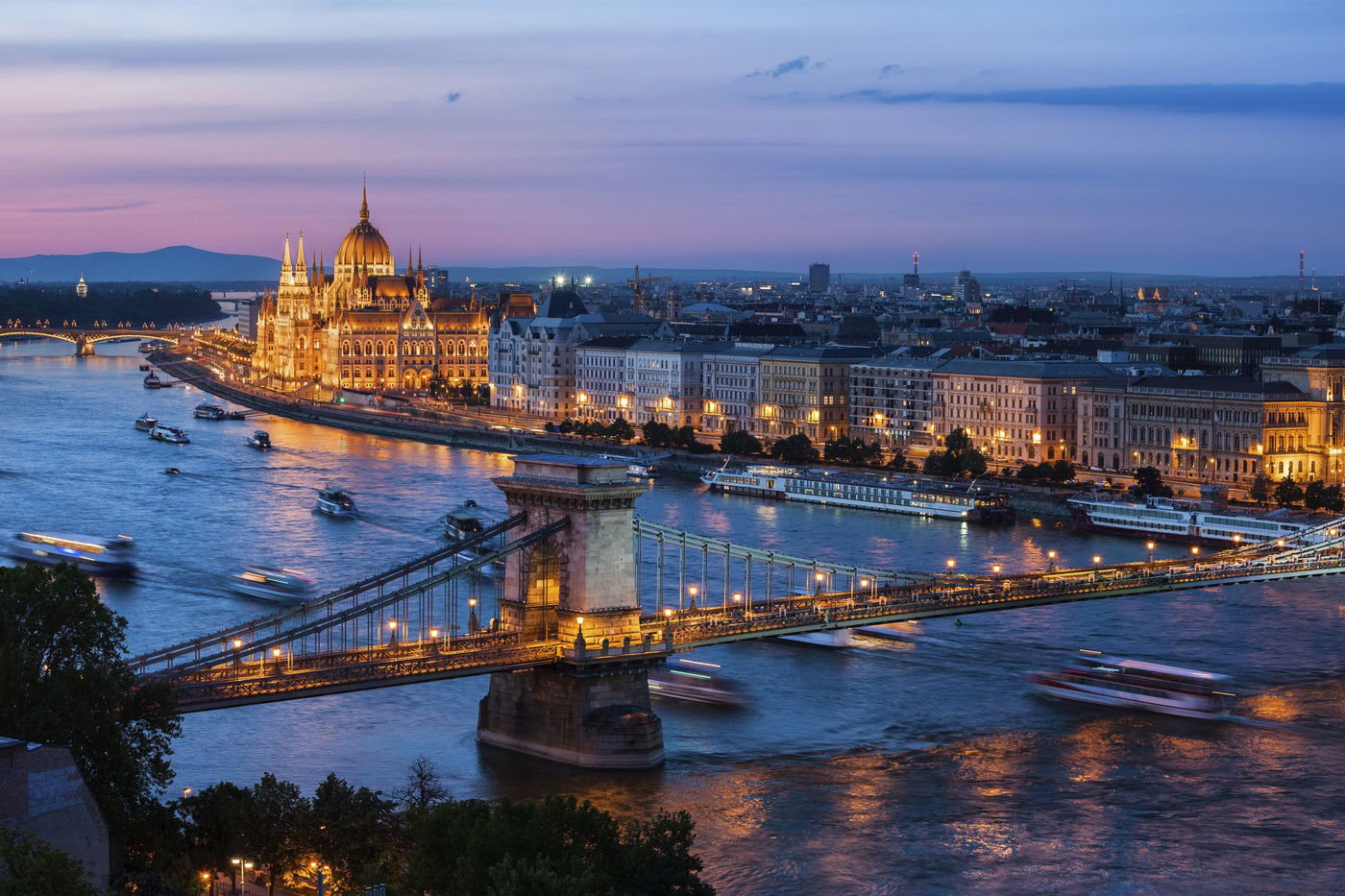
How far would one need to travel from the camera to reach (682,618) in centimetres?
1911

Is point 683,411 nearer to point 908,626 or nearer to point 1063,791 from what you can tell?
point 908,626

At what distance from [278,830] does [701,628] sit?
19.6 ft

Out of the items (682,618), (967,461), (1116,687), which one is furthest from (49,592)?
(967,461)

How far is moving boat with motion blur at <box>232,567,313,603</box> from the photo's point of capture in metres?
25.8

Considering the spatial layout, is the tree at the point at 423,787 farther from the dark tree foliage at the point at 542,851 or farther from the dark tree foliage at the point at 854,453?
the dark tree foliage at the point at 854,453

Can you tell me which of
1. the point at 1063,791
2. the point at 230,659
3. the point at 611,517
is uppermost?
the point at 611,517

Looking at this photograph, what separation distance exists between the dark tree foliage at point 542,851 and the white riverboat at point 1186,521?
20.8 m

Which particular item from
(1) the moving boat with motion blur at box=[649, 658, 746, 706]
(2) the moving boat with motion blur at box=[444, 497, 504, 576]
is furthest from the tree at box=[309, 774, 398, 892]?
(2) the moving boat with motion blur at box=[444, 497, 504, 576]

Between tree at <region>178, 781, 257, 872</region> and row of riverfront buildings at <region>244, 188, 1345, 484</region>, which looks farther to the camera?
row of riverfront buildings at <region>244, 188, 1345, 484</region>

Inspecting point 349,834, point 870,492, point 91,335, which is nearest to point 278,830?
point 349,834

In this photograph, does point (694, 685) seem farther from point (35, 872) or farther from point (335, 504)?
point (335, 504)

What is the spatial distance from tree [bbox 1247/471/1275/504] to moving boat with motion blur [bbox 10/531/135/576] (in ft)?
61.4

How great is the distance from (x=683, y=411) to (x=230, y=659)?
36983 millimetres

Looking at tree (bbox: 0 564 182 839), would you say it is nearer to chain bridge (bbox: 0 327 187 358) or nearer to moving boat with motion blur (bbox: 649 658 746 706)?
moving boat with motion blur (bbox: 649 658 746 706)
